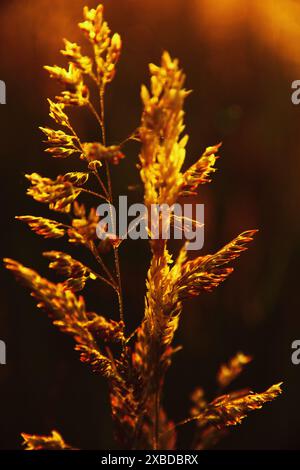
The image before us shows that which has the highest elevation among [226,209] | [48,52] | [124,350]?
[48,52]

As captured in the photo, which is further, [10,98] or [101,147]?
[10,98]

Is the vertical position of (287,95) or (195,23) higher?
(195,23)

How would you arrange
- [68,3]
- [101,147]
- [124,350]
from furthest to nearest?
[68,3], [124,350], [101,147]

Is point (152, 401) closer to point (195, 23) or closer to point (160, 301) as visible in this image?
point (160, 301)

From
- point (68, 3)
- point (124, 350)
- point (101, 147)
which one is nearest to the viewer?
point (101, 147)

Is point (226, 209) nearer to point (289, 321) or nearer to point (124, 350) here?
point (289, 321)

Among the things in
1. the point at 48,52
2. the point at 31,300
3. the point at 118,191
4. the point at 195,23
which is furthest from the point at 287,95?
the point at 31,300
